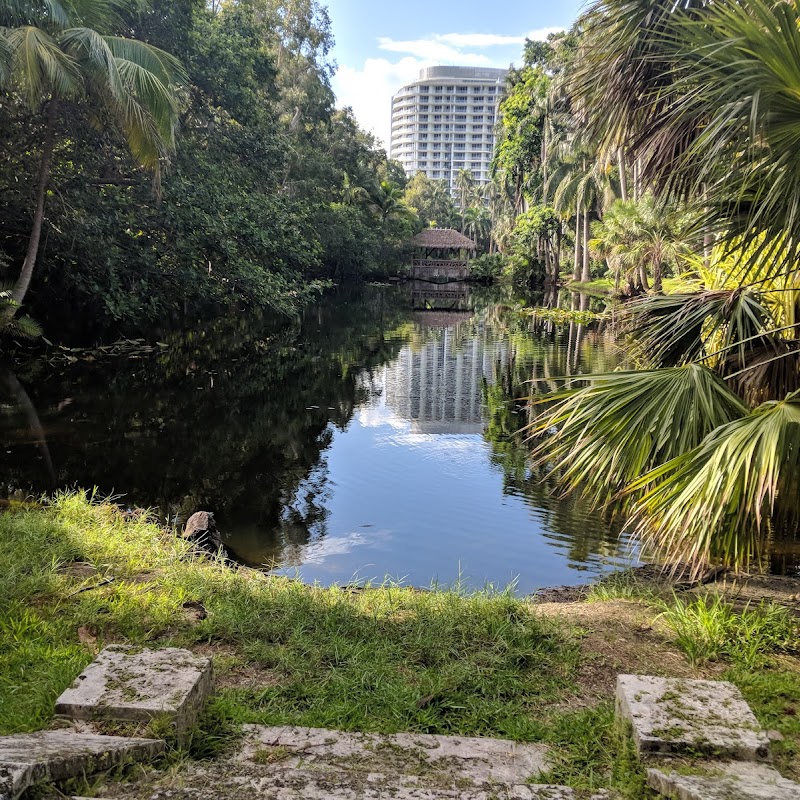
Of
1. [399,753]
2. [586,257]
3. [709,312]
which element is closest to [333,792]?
[399,753]

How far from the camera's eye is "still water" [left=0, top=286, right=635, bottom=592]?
7441mm

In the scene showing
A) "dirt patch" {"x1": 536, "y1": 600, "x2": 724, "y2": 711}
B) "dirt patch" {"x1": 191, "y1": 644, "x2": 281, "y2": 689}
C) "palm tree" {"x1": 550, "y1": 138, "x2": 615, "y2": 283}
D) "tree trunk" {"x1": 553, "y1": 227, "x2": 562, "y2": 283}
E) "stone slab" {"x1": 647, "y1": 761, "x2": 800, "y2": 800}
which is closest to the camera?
"stone slab" {"x1": 647, "y1": 761, "x2": 800, "y2": 800}

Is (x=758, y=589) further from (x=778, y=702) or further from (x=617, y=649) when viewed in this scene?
(x=778, y=702)

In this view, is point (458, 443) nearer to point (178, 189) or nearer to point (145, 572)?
point (145, 572)

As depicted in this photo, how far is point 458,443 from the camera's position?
1148 cm

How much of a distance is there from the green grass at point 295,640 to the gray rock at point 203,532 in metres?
0.93

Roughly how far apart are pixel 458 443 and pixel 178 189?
38.6 ft

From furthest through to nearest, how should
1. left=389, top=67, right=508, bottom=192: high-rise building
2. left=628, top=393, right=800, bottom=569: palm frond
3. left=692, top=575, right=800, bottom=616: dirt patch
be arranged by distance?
left=389, top=67, right=508, bottom=192: high-rise building → left=692, top=575, right=800, bottom=616: dirt patch → left=628, top=393, right=800, bottom=569: palm frond

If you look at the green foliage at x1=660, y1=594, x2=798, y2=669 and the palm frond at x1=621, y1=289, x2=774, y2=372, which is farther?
the palm frond at x1=621, y1=289, x2=774, y2=372

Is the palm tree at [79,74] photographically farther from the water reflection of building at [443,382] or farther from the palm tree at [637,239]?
the palm tree at [637,239]

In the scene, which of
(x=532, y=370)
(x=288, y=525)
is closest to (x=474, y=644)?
(x=288, y=525)

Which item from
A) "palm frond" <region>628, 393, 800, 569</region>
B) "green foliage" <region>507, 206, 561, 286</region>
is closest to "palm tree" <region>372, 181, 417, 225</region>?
"green foliage" <region>507, 206, 561, 286</region>

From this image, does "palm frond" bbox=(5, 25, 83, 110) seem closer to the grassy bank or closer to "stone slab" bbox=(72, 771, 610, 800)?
the grassy bank

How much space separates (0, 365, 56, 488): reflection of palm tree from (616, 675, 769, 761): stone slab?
769cm
